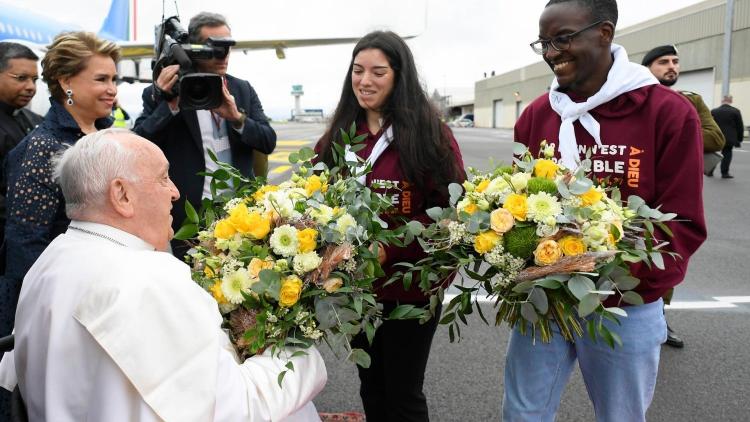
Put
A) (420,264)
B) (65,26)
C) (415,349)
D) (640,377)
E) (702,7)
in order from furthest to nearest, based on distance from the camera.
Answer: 1. (702,7)
2. (65,26)
3. (415,349)
4. (420,264)
5. (640,377)

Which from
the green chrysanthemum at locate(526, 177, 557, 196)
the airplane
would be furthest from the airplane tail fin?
the green chrysanthemum at locate(526, 177, 557, 196)

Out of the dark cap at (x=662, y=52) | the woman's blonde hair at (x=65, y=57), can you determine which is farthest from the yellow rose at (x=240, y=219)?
the dark cap at (x=662, y=52)

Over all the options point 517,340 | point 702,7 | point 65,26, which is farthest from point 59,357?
point 702,7

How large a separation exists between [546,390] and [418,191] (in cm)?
89

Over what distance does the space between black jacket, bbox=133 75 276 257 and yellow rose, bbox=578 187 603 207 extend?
1.88 meters

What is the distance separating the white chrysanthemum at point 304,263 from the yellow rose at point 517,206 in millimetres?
558

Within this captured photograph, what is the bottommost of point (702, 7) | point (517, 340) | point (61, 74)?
point (517, 340)

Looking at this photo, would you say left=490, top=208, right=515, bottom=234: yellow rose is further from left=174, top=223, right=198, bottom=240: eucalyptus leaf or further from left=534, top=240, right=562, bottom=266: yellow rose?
left=174, top=223, right=198, bottom=240: eucalyptus leaf

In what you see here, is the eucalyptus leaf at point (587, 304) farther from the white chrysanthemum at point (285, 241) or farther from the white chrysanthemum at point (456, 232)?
the white chrysanthemum at point (285, 241)

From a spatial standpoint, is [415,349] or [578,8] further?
[415,349]

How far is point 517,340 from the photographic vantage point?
2105 millimetres

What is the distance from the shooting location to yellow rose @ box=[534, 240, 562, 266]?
1558 millimetres

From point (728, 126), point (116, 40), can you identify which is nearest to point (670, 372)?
point (728, 126)

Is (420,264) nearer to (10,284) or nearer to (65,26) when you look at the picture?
(10,284)
